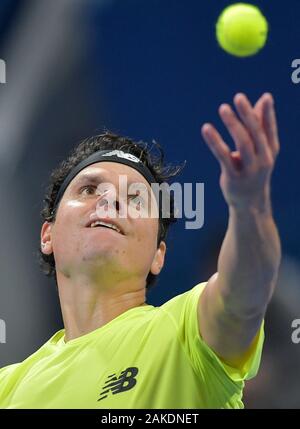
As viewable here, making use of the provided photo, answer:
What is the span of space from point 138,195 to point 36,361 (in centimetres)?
70

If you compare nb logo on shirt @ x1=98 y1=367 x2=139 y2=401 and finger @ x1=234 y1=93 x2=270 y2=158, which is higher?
finger @ x1=234 y1=93 x2=270 y2=158

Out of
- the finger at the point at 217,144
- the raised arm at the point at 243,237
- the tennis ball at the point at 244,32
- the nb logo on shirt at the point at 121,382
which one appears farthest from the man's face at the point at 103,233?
the finger at the point at 217,144

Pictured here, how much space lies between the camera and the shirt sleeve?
2055mm

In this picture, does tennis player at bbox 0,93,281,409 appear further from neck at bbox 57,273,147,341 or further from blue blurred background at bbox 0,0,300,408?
blue blurred background at bbox 0,0,300,408

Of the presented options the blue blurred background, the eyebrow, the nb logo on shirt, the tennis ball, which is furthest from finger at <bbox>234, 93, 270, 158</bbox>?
the blue blurred background

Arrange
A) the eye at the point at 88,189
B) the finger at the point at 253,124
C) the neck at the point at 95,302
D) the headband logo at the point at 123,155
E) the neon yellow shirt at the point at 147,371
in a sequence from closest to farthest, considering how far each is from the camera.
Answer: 1. the finger at the point at 253,124
2. the neon yellow shirt at the point at 147,371
3. the neck at the point at 95,302
4. the eye at the point at 88,189
5. the headband logo at the point at 123,155

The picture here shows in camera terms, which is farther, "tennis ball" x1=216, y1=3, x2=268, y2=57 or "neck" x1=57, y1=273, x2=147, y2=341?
"neck" x1=57, y1=273, x2=147, y2=341

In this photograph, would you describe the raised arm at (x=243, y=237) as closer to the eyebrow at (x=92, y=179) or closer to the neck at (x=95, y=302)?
the neck at (x=95, y=302)

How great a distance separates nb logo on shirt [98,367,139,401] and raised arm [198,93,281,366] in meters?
0.28

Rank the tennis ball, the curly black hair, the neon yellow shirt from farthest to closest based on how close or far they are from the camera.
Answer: the curly black hair → the neon yellow shirt → the tennis ball

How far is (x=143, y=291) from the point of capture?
2.79m

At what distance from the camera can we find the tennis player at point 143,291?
70.4 inches

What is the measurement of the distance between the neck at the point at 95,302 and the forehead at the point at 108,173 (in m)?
0.40

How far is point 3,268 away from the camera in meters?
3.98
